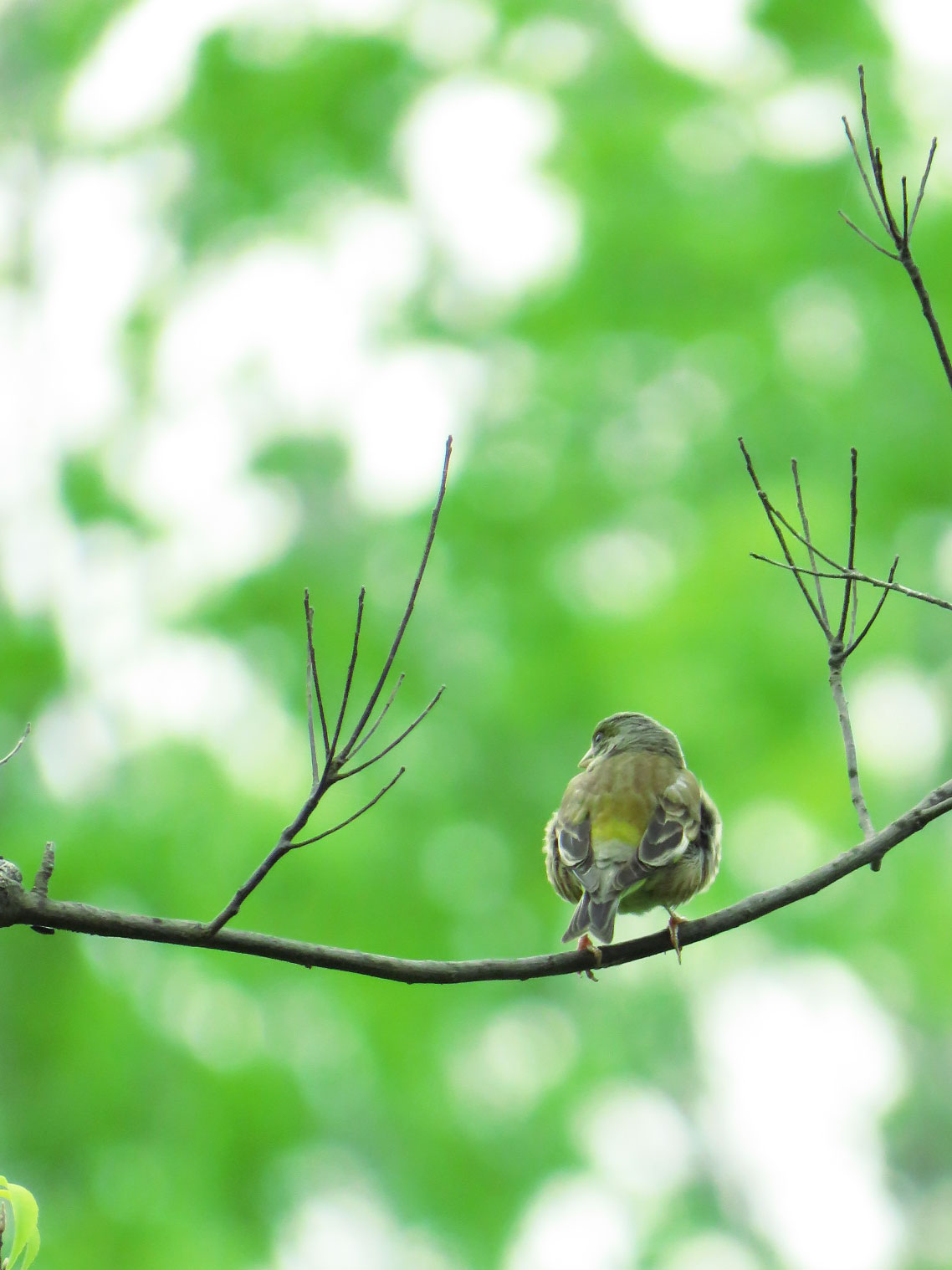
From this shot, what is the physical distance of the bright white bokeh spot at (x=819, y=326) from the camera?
362 inches

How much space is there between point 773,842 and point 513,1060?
2037 millimetres

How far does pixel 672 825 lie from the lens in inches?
163

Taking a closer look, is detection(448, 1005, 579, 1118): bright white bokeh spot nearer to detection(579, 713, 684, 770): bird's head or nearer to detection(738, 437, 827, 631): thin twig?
detection(579, 713, 684, 770): bird's head

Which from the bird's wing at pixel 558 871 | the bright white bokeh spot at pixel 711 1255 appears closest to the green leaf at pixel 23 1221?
the bird's wing at pixel 558 871

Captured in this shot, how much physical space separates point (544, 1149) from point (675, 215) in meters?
6.33

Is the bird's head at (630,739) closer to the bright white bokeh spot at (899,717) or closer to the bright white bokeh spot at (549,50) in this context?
the bright white bokeh spot at (899,717)

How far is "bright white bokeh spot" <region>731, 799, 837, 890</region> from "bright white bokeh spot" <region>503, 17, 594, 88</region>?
5850mm

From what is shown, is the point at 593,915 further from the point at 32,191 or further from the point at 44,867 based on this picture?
the point at 32,191

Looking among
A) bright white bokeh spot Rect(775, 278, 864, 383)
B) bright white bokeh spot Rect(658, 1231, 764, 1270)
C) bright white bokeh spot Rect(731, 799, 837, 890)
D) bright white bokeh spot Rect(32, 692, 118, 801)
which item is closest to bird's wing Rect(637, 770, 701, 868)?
bright white bokeh spot Rect(731, 799, 837, 890)

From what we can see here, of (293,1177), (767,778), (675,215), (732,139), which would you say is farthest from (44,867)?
(732,139)

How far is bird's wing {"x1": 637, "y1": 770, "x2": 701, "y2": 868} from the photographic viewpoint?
3.99 meters

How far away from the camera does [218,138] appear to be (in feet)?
33.3

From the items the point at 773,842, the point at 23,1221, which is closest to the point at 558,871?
the point at 23,1221

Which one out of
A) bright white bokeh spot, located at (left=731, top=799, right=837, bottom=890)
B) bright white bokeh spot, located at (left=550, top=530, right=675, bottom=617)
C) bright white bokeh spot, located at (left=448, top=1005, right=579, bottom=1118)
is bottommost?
bright white bokeh spot, located at (left=448, top=1005, right=579, bottom=1118)
